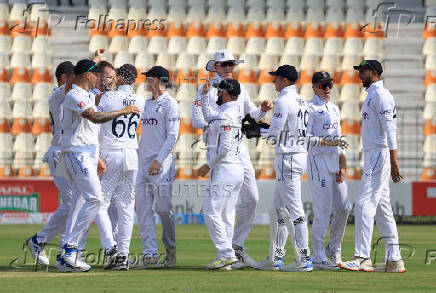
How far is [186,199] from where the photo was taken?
20.9 meters

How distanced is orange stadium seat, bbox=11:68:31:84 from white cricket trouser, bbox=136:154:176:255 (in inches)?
527

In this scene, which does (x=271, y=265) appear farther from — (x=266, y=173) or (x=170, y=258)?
(x=266, y=173)

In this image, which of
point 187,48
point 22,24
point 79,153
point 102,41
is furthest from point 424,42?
point 79,153

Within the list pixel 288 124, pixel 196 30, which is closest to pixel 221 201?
pixel 288 124

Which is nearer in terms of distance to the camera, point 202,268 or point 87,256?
point 202,268

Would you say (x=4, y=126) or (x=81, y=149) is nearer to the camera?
(x=81, y=149)

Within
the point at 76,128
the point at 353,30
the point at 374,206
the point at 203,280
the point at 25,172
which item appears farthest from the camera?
the point at 353,30

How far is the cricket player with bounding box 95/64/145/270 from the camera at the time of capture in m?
10.2

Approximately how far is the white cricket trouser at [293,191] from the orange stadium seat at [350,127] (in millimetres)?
12283

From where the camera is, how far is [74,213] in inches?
386

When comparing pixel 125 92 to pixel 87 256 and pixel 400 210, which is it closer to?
pixel 87 256

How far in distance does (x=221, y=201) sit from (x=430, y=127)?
13.5 meters


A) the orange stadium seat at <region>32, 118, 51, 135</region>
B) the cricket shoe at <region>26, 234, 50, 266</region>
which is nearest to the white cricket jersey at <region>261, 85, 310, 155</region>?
the cricket shoe at <region>26, 234, 50, 266</region>

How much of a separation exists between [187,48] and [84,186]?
14374 mm
